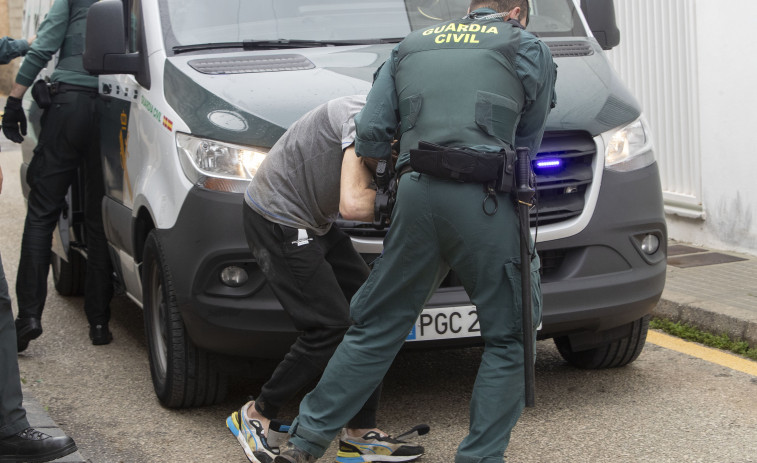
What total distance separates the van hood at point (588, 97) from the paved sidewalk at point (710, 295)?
165cm

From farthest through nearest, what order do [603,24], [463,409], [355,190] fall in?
[603,24] → [463,409] → [355,190]

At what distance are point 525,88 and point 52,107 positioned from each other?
10.5 ft

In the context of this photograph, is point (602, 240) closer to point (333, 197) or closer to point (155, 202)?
point (333, 197)

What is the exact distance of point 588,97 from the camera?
4.64 metres

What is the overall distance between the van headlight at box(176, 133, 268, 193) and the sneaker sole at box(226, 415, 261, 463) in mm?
886

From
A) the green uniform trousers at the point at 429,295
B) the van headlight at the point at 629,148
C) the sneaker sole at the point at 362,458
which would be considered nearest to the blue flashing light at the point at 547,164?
the van headlight at the point at 629,148

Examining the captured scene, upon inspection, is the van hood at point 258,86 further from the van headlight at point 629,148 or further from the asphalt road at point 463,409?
the asphalt road at point 463,409

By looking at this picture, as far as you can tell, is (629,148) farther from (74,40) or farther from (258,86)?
(74,40)

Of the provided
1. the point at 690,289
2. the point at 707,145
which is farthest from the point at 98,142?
the point at 707,145

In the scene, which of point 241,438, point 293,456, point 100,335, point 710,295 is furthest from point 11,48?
point 710,295

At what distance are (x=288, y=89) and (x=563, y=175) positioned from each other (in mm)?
1142

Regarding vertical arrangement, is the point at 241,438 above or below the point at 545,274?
below

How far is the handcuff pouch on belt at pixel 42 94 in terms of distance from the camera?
5.88 meters

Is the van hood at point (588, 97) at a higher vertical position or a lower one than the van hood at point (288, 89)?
lower
